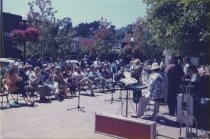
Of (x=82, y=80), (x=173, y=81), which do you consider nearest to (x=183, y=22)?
(x=173, y=81)

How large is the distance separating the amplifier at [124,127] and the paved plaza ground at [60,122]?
0.20 metres

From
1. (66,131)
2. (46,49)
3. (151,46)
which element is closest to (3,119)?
(66,131)

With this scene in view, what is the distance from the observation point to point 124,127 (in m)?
8.89

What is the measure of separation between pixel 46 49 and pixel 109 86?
13238 mm

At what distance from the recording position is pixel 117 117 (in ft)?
29.5

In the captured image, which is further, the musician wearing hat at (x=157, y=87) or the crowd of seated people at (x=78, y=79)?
the crowd of seated people at (x=78, y=79)

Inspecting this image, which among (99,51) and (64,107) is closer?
(64,107)

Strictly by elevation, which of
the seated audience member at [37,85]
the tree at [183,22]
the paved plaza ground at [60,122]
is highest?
the tree at [183,22]

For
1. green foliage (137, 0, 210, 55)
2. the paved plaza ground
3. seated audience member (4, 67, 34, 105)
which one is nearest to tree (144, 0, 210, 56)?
green foliage (137, 0, 210, 55)

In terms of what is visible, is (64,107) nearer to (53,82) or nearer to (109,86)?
(53,82)

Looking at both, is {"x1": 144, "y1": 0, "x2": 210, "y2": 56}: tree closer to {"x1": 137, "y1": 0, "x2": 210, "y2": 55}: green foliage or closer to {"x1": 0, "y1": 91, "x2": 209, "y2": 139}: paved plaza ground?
{"x1": 137, "y1": 0, "x2": 210, "y2": 55}: green foliage

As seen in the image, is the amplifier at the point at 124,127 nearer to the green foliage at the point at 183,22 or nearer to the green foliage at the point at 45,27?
the green foliage at the point at 183,22

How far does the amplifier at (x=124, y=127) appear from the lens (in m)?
8.43

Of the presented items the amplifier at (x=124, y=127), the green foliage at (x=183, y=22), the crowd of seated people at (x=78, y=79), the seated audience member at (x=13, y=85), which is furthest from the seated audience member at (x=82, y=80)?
the amplifier at (x=124, y=127)
